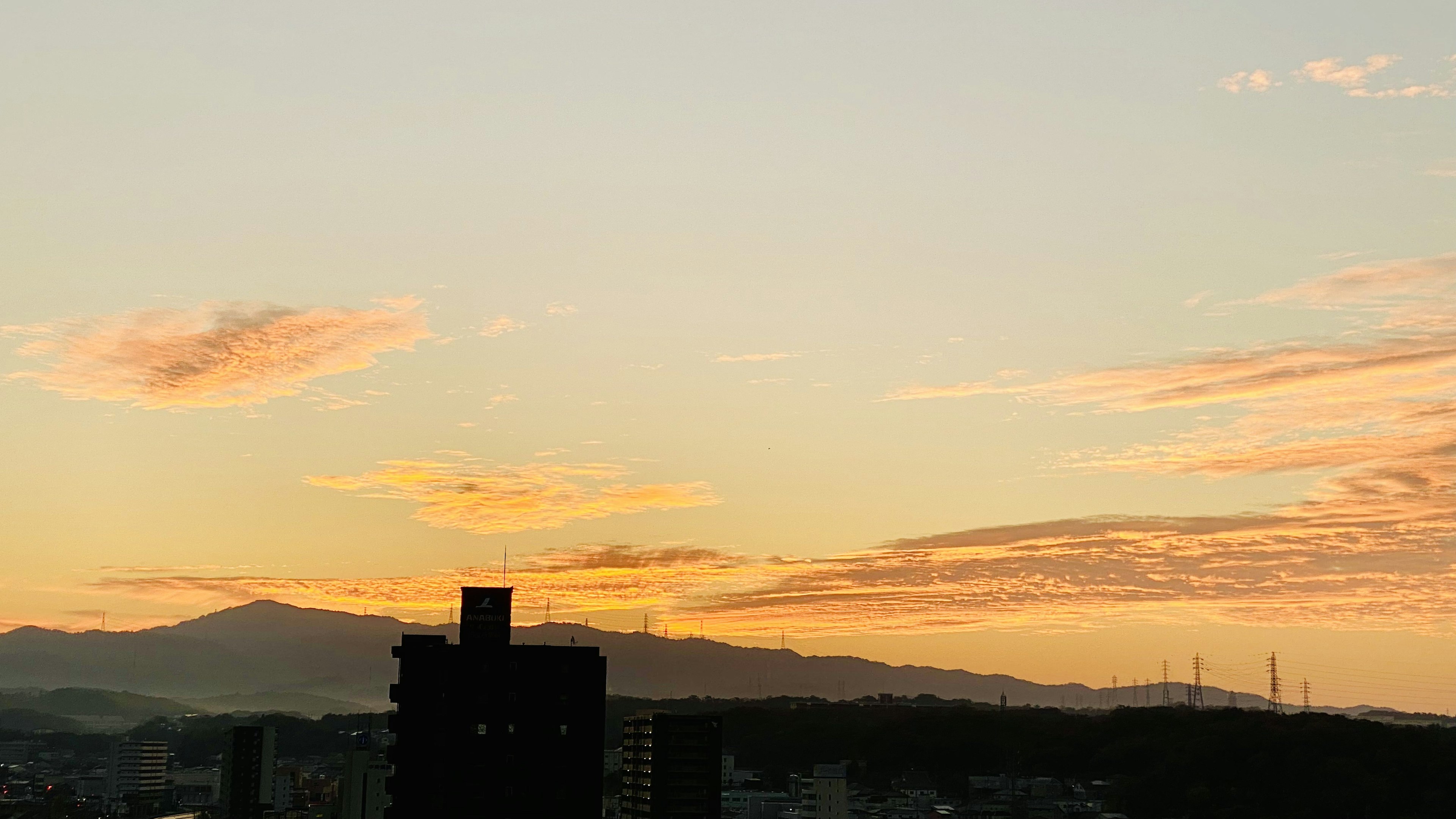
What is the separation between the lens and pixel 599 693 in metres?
94.8

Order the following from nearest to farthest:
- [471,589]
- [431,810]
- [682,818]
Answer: [431,810]
[471,589]
[682,818]

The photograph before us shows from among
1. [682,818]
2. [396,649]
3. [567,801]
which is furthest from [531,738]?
[682,818]

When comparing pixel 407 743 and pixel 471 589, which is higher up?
pixel 471 589

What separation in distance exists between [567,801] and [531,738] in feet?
15.2

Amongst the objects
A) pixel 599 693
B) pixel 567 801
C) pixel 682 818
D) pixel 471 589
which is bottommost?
pixel 682 818

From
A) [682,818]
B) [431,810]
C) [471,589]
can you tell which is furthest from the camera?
[682,818]

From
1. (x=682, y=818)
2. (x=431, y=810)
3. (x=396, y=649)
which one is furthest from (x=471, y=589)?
(x=682, y=818)

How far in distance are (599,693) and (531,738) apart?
208 inches

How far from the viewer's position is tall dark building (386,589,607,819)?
91562 millimetres

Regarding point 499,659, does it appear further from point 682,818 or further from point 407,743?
point 682,818

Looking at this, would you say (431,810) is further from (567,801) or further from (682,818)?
(682,818)

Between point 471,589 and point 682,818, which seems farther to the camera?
point 682,818

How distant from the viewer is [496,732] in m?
92.7

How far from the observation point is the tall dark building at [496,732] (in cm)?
9156
